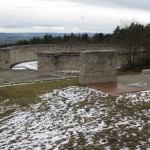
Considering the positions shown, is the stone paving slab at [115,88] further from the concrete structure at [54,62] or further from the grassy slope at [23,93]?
the concrete structure at [54,62]

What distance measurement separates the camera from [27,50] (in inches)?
1567

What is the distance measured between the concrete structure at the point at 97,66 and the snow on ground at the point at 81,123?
67.8 inches

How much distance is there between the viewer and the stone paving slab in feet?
44.6

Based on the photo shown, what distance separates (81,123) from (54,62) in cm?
1835

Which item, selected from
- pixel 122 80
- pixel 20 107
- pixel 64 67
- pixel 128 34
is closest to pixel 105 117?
pixel 20 107

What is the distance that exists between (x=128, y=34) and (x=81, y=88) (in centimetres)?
1730

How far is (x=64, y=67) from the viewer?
29.5 metres

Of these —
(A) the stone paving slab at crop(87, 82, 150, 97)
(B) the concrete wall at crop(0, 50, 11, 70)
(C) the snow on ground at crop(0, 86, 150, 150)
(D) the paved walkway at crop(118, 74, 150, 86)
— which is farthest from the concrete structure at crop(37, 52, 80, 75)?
(C) the snow on ground at crop(0, 86, 150, 150)

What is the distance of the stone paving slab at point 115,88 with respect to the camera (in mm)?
13595

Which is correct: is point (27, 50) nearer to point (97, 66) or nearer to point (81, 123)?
point (97, 66)

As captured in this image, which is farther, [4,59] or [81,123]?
[4,59]

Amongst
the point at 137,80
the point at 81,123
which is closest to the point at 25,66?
the point at 137,80

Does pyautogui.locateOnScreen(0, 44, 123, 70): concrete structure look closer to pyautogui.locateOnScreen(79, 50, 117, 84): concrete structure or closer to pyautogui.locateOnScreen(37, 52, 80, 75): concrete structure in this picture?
pyautogui.locateOnScreen(37, 52, 80, 75): concrete structure

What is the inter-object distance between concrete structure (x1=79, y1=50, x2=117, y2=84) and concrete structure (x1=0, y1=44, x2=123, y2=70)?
21586 millimetres
